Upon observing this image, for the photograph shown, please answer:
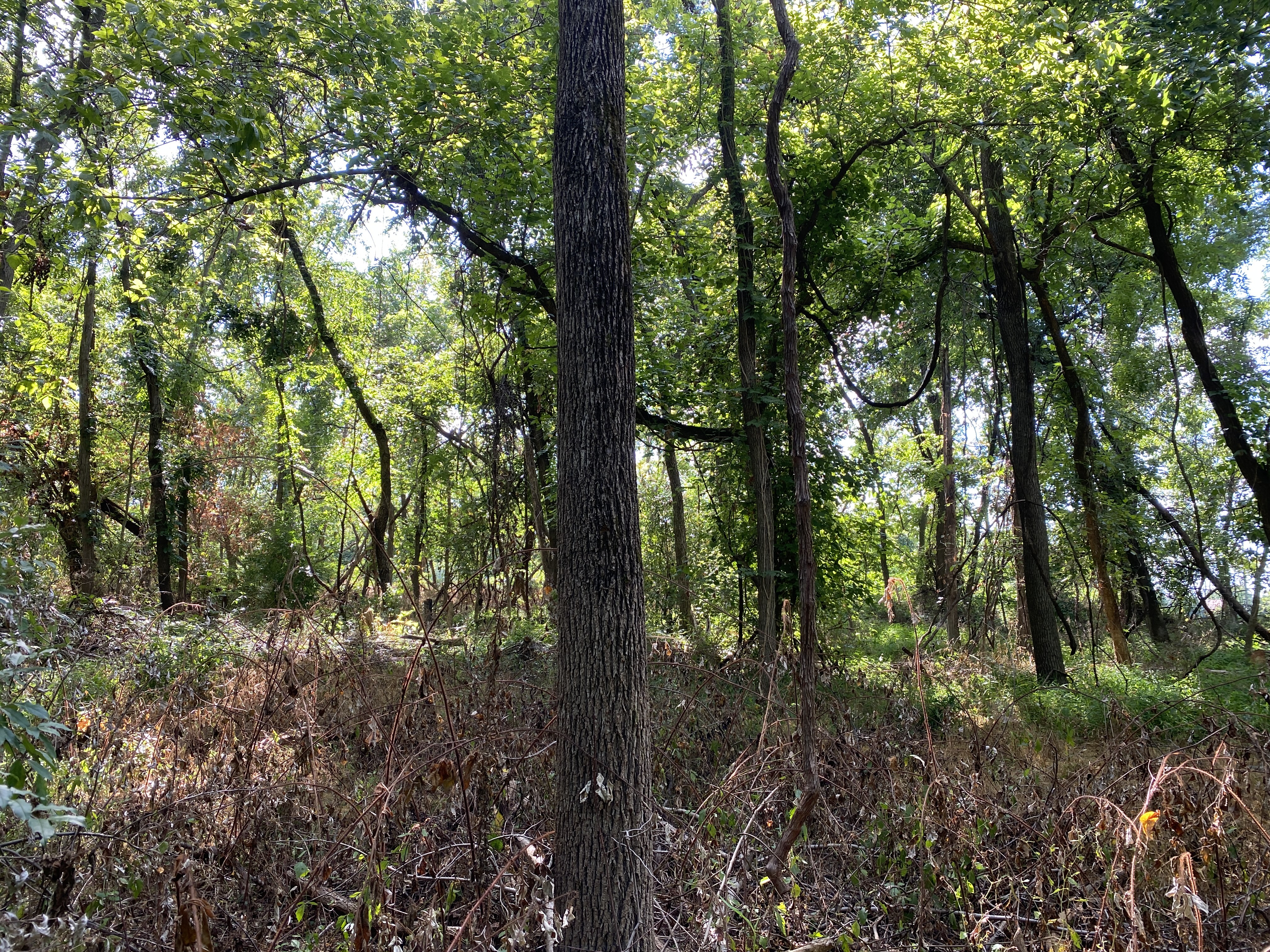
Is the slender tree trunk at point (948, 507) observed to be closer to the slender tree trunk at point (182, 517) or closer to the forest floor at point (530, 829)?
the forest floor at point (530, 829)

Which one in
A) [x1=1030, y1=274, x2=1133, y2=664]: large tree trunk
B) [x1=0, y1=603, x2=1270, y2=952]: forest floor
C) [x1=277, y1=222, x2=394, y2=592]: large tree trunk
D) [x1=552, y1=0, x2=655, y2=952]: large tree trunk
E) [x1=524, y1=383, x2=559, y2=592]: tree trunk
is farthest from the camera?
[x1=277, y1=222, x2=394, y2=592]: large tree trunk

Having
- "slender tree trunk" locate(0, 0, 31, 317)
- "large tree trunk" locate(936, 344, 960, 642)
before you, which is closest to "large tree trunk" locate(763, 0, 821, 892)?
"slender tree trunk" locate(0, 0, 31, 317)

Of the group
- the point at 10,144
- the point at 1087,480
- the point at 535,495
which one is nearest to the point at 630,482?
the point at 535,495

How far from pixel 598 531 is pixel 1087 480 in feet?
35.0

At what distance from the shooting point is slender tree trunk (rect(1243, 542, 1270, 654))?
379 inches

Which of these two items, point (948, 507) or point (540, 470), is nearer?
point (540, 470)

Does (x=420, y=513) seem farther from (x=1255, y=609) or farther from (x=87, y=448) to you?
(x=1255, y=609)

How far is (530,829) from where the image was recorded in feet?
13.7

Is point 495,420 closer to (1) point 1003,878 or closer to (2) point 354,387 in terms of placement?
(2) point 354,387

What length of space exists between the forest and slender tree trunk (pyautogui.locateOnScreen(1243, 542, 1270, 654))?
0.36m

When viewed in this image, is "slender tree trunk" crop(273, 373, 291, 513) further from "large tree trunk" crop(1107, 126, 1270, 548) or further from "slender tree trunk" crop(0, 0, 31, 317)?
"large tree trunk" crop(1107, 126, 1270, 548)

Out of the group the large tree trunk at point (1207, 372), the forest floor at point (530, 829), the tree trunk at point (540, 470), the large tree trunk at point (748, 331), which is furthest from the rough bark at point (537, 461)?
the large tree trunk at point (1207, 372)

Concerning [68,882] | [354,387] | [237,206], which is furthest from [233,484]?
[68,882]

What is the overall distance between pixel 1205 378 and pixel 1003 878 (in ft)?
28.9
